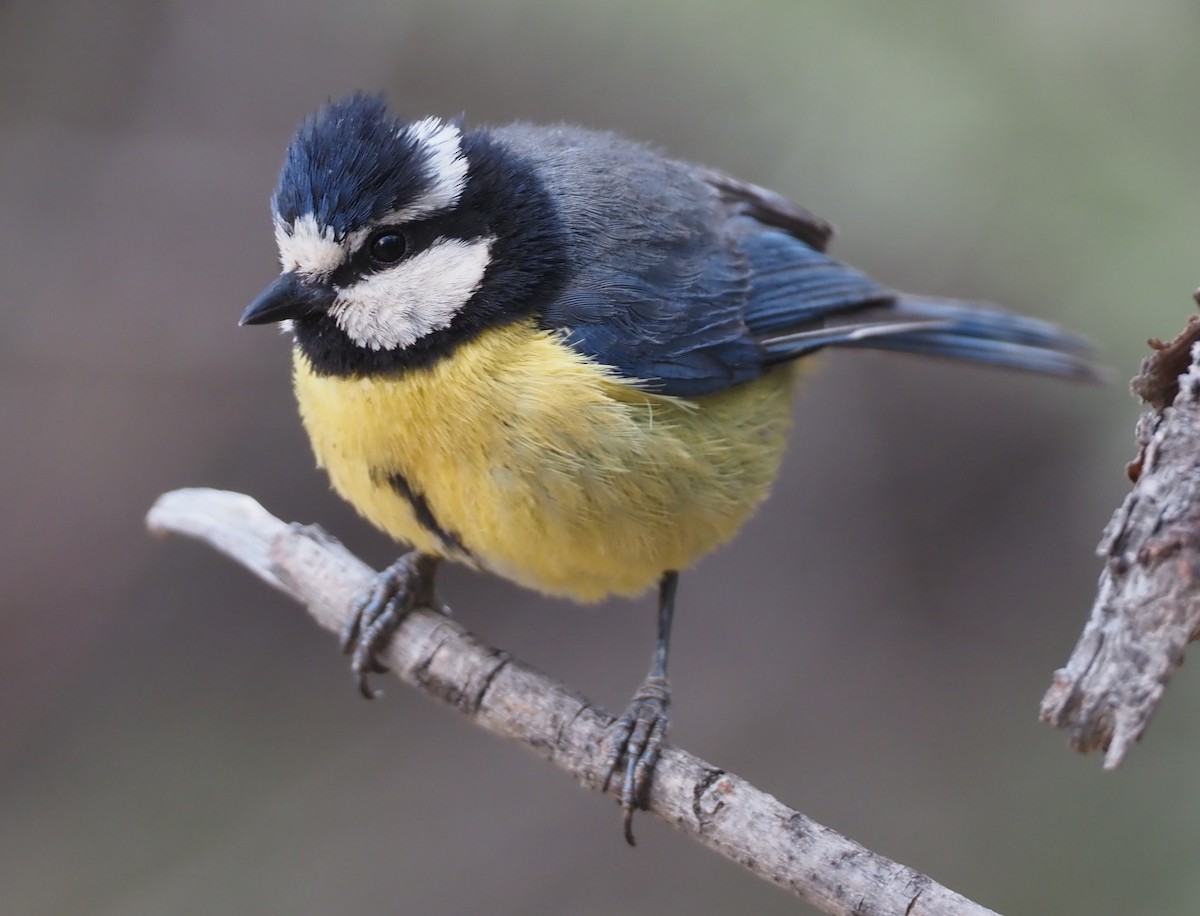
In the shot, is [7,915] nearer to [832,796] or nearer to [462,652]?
[462,652]

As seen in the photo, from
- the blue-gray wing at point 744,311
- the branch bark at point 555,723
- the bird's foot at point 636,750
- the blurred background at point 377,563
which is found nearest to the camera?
the branch bark at point 555,723

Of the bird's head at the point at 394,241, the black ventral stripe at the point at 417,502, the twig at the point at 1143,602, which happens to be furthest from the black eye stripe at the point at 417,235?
the twig at the point at 1143,602

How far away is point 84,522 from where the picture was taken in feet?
15.1

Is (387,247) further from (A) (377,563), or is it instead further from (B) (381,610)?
(A) (377,563)

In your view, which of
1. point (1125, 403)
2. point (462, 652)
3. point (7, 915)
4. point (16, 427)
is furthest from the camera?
point (16, 427)

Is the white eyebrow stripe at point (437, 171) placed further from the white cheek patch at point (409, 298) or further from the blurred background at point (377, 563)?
the blurred background at point (377, 563)

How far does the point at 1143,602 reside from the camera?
1523 millimetres

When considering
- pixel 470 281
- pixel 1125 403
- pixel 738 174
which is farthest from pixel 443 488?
pixel 738 174

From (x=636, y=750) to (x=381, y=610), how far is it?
28.9 inches

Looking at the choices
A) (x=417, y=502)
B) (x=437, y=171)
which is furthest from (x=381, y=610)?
(x=437, y=171)

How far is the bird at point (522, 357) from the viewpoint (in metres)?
2.43

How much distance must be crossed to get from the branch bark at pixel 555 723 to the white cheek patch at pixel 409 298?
2.31 feet

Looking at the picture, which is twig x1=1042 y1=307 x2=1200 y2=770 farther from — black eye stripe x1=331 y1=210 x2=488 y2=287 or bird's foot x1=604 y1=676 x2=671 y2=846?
black eye stripe x1=331 y1=210 x2=488 y2=287

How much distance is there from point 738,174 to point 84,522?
8.59 feet
